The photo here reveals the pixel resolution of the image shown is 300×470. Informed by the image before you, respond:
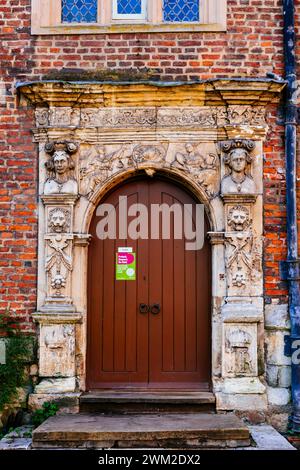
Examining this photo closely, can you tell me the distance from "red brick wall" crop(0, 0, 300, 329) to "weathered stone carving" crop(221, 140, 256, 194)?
25cm

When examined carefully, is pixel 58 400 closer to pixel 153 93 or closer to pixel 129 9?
pixel 153 93

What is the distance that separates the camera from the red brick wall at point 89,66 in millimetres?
6680

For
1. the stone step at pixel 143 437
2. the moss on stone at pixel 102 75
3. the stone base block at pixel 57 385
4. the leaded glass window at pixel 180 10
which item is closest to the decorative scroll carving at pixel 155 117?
the moss on stone at pixel 102 75

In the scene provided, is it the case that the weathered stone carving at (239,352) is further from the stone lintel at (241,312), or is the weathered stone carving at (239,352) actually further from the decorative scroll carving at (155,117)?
the decorative scroll carving at (155,117)

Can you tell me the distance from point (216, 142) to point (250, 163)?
1.52 ft

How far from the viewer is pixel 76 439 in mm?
5590

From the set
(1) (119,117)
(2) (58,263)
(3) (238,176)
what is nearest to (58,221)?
(2) (58,263)

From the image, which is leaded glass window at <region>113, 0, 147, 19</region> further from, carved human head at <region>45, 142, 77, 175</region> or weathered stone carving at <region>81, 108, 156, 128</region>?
carved human head at <region>45, 142, 77, 175</region>

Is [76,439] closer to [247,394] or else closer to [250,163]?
[247,394]

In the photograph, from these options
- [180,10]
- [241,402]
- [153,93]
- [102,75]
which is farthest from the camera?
[180,10]

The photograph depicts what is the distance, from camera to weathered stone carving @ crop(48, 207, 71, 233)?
6609 millimetres

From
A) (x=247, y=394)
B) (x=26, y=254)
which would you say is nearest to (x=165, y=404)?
(x=247, y=394)

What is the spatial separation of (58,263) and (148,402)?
6.04 ft

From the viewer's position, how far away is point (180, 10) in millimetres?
6984
